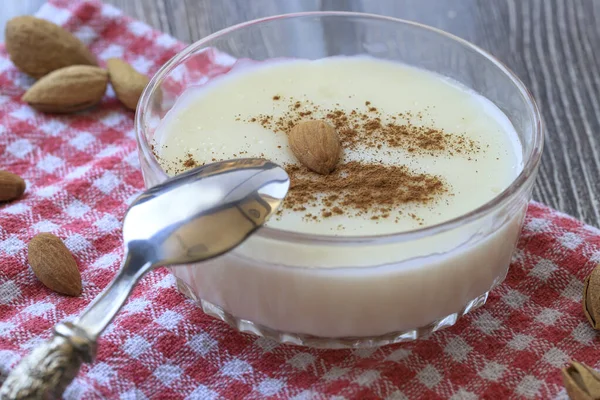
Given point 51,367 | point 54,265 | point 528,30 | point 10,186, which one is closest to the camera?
point 51,367

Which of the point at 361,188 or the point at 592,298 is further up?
the point at 361,188

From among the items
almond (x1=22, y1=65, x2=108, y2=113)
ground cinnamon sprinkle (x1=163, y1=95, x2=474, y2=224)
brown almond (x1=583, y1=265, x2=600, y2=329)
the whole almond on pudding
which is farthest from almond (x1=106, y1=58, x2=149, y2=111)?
brown almond (x1=583, y1=265, x2=600, y2=329)

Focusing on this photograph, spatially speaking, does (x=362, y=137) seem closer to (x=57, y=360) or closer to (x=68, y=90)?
(x=57, y=360)

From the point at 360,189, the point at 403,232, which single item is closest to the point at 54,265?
the point at 360,189

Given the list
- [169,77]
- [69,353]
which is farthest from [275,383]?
[169,77]

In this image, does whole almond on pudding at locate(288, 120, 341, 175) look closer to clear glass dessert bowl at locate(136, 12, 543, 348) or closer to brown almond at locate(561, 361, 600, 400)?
clear glass dessert bowl at locate(136, 12, 543, 348)

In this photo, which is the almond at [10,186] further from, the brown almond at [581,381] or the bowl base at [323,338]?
the brown almond at [581,381]
